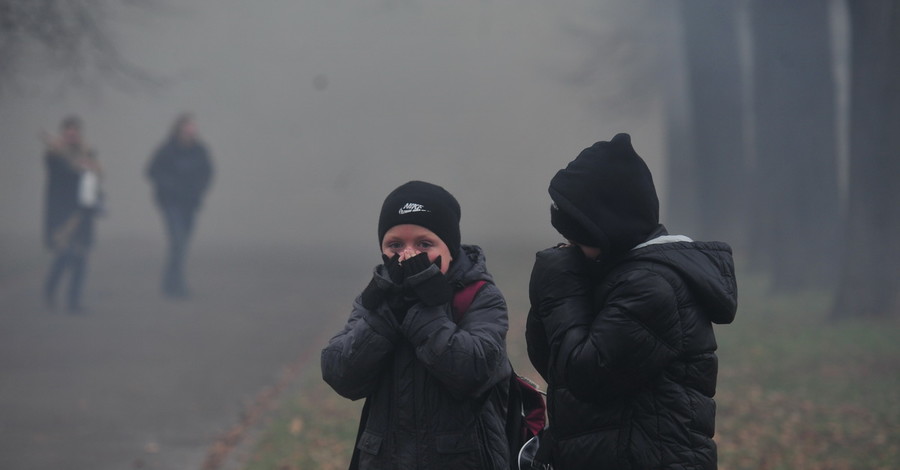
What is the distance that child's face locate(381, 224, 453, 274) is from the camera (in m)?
2.97

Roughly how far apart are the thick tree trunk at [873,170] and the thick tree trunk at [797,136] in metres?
2.55

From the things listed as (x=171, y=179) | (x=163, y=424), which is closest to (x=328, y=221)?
(x=171, y=179)

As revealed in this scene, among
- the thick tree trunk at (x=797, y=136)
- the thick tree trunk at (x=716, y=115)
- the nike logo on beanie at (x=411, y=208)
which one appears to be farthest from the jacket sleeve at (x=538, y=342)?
the thick tree trunk at (x=716, y=115)

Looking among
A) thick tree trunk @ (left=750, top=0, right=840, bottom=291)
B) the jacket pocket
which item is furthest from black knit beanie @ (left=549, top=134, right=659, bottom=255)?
thick tree trunk @ (left=750, top=0, right=840, bottom=291)

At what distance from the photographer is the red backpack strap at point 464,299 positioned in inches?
115

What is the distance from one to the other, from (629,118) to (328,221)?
→ 15075mm

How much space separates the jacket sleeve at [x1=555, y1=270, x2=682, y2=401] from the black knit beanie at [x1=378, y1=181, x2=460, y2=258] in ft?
2.36

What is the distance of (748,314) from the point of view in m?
12.7

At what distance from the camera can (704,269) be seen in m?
2.50

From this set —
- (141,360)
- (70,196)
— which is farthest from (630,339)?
(70,196)

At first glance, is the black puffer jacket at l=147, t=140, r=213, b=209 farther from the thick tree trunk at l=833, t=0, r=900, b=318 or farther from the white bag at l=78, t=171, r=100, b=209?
the thick tree trunk at l=833, t=0, r=900, b=318

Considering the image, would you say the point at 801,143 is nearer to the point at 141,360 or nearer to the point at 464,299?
the point at 141,360

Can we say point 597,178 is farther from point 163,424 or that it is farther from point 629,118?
point 629,118

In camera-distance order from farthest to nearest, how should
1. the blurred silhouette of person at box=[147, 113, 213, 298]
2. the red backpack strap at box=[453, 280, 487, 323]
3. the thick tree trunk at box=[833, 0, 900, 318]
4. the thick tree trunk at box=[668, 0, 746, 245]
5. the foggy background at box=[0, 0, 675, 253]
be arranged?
the foggy background at box=[0, 0, 675, 253] < the thick tree trunk at box=[668, 0, 746, 245] < the blurred silhouette of person at box=[147, 113, 213, 298] < the thick tree trunk at box=[833, 0, 900, 318] < the red backpack strap at box=[453, 280, 487, 323]
